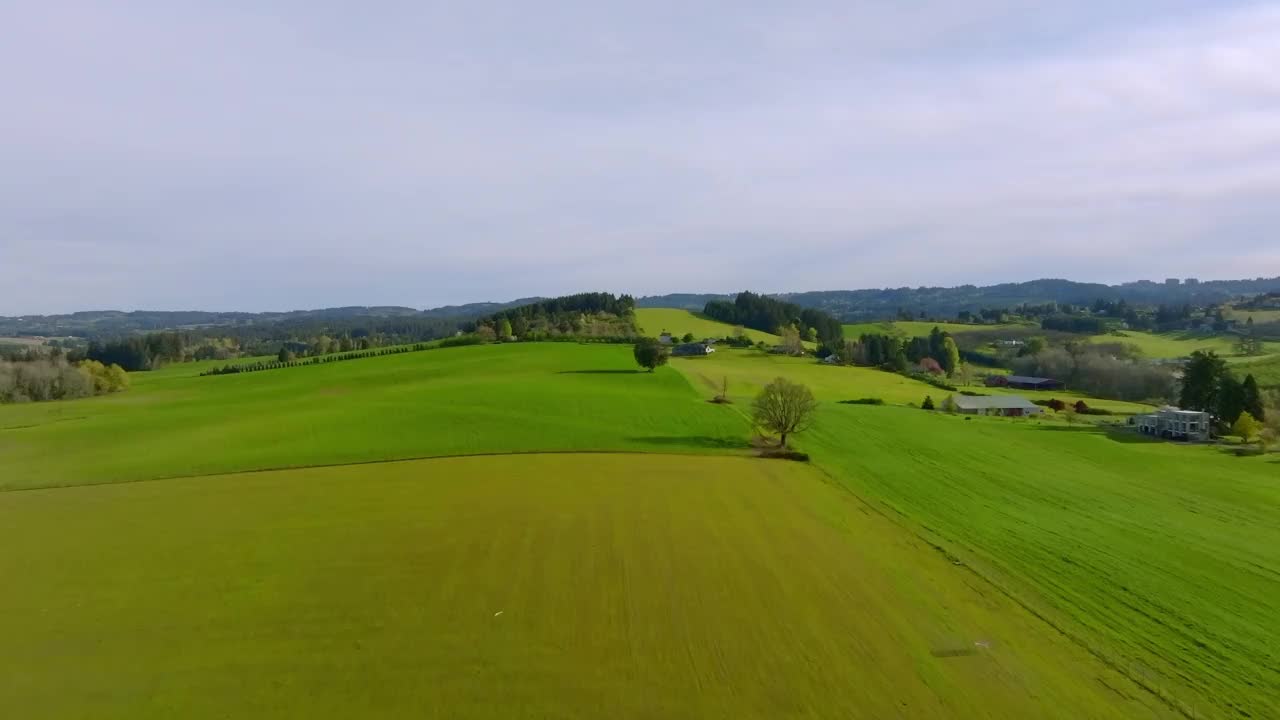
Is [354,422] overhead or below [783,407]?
below

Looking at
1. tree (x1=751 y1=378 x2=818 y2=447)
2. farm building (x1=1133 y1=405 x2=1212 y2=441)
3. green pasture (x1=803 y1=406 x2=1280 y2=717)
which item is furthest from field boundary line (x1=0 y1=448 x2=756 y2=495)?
farm building (x1=1133 y1=405 x2=1212 y2=441)

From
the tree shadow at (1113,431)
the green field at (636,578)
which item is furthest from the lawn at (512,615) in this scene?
the tree shadow at (1113,431)

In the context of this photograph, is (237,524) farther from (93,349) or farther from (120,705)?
(93,349)

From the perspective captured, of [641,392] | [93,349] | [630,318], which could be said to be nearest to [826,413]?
[641,392]

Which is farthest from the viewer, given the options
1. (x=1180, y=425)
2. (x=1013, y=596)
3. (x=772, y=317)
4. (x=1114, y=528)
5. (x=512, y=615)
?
(x=772, y=317)

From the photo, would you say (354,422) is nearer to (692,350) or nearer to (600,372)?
(600,372)

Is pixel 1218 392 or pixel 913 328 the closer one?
pixel 1218 392

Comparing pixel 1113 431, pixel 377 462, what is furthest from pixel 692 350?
pixel 377 462
